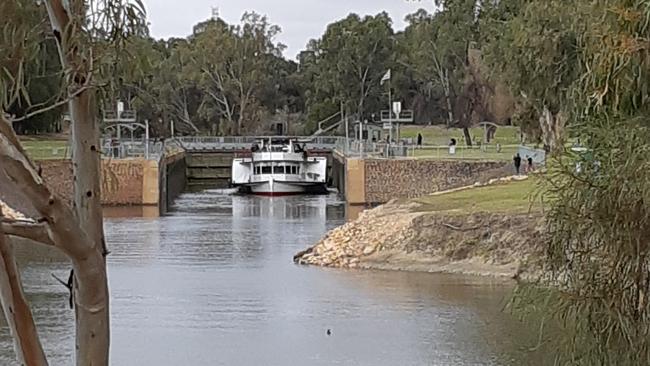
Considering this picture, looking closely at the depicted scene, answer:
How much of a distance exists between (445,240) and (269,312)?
17.4ft

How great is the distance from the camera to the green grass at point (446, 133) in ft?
161

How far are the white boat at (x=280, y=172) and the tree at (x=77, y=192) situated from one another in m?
37.7

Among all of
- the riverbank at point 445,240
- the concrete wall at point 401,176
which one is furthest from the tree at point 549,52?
the concrete wall at point 401,176

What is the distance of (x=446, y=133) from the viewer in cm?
5178

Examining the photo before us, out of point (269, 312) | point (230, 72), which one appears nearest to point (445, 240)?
point (269, 312)

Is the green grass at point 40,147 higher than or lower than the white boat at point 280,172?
higher

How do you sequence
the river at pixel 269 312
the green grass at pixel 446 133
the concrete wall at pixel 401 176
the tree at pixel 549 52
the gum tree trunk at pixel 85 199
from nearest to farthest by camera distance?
the gum tree trunk at pixel 85 199, the tree at pixel 549 52, the river at pixel 269 312, the concrete wall at pixel 401 176, the green grass at pixel 446 133

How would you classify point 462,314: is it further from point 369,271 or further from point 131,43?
point 131,43

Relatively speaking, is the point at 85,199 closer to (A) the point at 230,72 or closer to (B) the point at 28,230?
(B) the point at 28,230

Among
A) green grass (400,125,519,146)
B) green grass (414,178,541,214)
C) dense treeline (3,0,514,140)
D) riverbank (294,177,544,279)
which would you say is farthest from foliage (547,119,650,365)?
green grass (400,125,519,146)

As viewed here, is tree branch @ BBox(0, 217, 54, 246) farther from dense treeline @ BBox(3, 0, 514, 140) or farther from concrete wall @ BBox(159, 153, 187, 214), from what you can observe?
dense treeline @ BBox(3, 0, 514, 140)

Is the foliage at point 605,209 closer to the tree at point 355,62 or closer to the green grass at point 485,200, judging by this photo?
the green grass at point 485,200

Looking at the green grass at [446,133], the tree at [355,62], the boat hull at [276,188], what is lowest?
the boat hull at [276,188]

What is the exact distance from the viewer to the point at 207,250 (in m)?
23.4
